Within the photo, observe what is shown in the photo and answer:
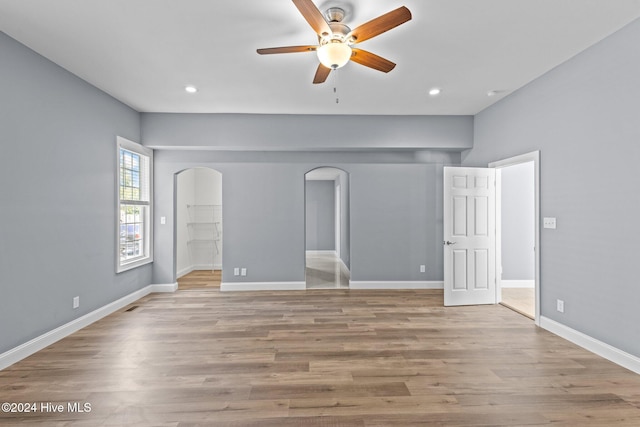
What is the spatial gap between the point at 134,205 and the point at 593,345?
5.87m

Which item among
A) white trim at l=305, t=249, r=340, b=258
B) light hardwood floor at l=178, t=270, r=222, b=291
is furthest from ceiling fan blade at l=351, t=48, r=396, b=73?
white trim at l=305, t=249, r=340, b=258

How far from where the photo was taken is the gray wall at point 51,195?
8.95 ft

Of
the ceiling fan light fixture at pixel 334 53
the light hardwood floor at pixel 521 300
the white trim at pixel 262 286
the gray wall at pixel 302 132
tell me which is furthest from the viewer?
the white trim at pixel 262 286

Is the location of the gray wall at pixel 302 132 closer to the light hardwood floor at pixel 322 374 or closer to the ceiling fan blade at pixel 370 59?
the ceiling fan blade at pixel 370 59

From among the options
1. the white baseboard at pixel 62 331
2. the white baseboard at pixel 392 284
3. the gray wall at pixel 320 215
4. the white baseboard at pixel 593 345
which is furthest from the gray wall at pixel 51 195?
the gray wall at pixel 320 215

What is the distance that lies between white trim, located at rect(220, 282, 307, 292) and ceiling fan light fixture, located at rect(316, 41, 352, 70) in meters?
3.81

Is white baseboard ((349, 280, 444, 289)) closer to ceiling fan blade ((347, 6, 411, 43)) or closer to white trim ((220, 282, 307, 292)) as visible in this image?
white trim ((220, 282, 307, 292))

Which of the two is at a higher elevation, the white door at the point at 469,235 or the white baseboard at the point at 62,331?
the white door at the point at 469,235

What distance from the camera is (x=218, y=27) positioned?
2627 mm

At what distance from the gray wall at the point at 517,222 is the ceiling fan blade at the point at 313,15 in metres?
4.58

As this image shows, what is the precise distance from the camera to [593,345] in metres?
2.93

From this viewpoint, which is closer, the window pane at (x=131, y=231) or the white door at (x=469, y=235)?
the white door at (x=469, y=235)

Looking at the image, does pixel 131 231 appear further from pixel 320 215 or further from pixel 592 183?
pixel 320 215

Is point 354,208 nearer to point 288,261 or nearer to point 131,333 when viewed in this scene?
point 288,261
